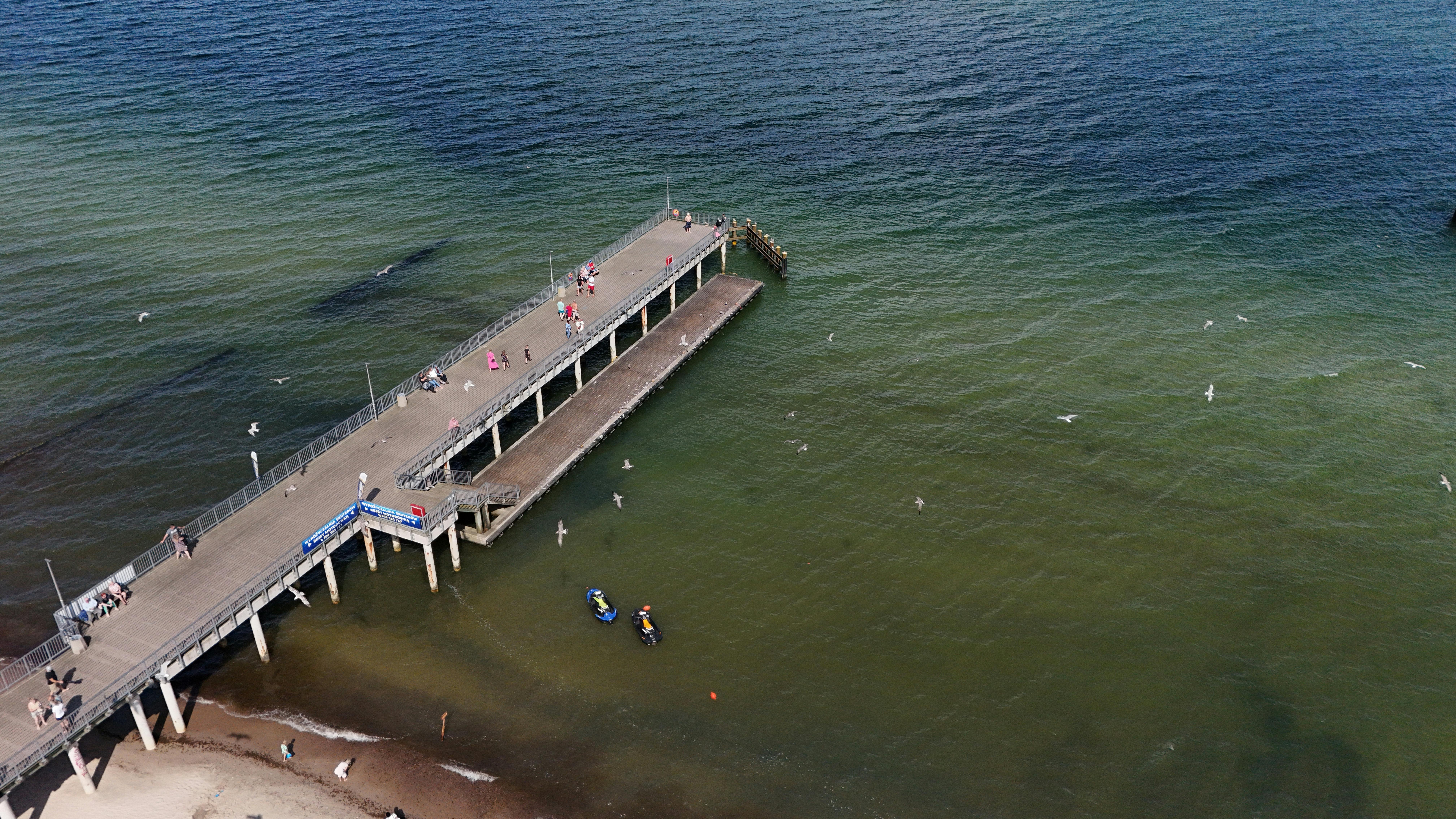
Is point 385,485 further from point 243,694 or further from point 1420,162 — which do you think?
point 1420,162

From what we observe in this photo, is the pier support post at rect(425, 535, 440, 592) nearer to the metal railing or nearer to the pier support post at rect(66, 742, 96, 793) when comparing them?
the metal railing

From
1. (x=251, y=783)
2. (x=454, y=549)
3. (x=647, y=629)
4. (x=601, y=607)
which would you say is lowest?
(x=251, y=783)

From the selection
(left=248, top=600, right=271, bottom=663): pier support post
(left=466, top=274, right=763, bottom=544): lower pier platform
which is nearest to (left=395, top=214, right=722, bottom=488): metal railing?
(left=466, top=274, right=763, bottom=544): lower pier platform

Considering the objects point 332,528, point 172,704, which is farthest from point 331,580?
point 172,704

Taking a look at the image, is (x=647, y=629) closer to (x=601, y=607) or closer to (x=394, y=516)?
(x=601, y=607)

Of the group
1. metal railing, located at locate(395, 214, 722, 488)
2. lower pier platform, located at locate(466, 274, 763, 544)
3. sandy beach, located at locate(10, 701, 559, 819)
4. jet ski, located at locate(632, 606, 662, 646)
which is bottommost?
sandy beach, located at locate(10, 701, 559, 819)

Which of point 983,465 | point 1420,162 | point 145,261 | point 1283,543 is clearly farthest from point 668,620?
point 1420,162

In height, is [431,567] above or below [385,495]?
below
